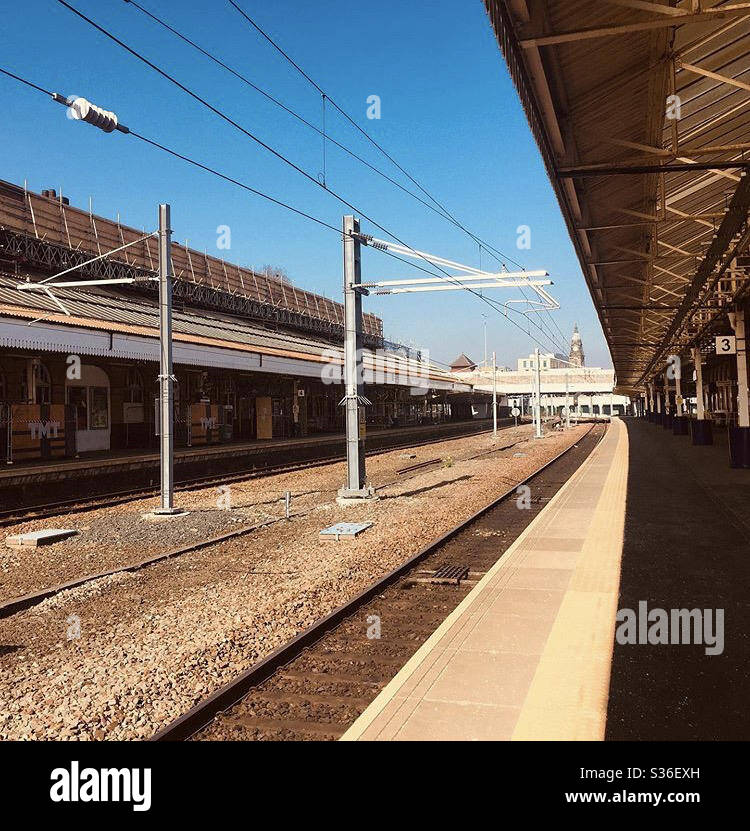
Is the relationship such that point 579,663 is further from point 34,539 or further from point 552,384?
point 552,384

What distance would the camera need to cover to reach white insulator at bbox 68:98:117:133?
8539 millimetres

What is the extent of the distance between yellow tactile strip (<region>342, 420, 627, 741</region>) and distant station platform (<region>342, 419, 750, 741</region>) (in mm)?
14

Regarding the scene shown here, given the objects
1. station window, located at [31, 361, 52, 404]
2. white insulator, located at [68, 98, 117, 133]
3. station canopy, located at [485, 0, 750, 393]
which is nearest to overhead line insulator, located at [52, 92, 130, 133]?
white insulator, located at [68, 98, 117, 133]

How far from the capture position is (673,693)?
5105 mm

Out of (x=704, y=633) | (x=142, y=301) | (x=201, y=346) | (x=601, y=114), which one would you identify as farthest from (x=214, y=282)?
(x=704, y=633)

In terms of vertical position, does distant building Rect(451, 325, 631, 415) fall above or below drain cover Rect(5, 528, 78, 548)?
above

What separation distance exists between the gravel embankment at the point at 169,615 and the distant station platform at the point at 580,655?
1.88 m

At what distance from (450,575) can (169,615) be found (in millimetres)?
3916

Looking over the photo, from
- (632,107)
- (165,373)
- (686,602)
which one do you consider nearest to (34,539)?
(165,373)

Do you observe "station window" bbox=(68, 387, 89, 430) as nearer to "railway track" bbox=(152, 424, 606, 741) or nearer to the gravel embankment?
the gravel embankment

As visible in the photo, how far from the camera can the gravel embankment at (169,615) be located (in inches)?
209

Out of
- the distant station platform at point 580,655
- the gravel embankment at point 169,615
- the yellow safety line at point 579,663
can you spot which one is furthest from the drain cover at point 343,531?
the yellow safety line at point 579,663

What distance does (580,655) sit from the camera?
5.79 meters
